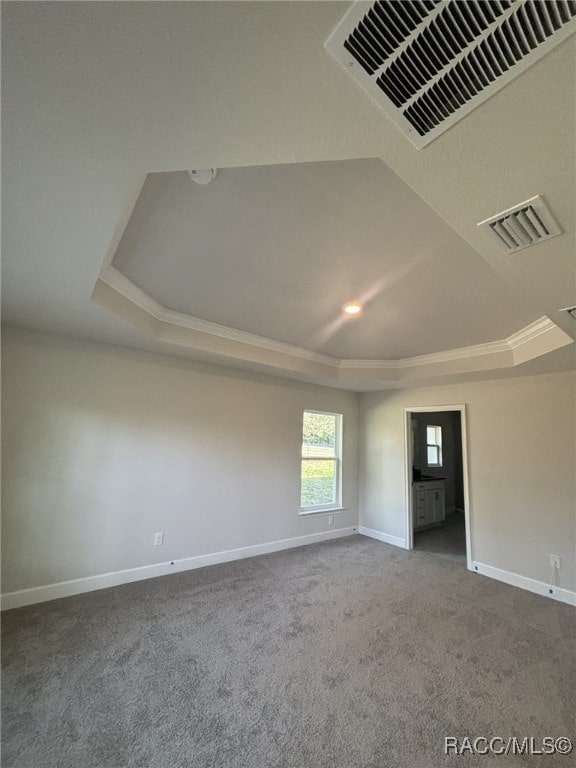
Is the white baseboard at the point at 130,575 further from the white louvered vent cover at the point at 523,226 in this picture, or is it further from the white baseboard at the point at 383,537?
the white louvered vent cover at the point at 523,226

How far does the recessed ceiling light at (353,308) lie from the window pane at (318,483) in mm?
2653

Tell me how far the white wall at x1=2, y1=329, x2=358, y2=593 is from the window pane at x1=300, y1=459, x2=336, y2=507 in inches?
10.8

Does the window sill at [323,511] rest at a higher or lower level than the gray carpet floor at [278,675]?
higher

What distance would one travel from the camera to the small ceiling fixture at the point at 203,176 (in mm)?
1400

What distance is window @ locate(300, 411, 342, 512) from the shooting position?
4781 mm

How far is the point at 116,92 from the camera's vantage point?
2.91ft

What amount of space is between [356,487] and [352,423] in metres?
1.08

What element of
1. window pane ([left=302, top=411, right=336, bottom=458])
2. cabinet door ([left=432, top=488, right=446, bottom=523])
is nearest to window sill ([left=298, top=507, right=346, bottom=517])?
window pane ([left=302, top=411, right=336, bottom=458])

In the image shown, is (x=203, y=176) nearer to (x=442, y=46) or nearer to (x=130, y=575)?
(x=442, y=46)

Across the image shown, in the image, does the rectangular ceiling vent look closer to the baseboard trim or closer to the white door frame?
the white door frame

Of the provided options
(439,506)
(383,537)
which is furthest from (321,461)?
(439,506)

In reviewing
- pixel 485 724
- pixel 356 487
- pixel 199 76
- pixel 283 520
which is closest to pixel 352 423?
pixel 356 487

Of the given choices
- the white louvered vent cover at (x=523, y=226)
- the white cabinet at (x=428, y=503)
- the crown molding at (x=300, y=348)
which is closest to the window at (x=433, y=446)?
the white cabinet at (x=428, y=503)

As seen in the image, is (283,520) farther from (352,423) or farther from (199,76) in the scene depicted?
(199,76)
